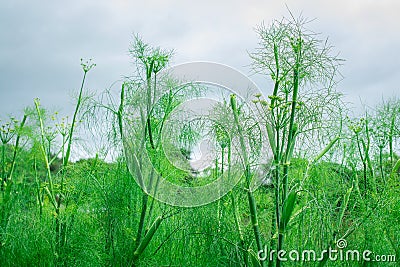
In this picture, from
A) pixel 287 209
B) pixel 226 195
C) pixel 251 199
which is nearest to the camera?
pixel 287 209

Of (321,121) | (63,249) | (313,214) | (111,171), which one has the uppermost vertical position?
(321,121)

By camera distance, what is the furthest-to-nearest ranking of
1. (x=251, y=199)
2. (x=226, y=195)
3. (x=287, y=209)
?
(x=226, y=195) < (x=251, y=199) < (x=287, y=209)

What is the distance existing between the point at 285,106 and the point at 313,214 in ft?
3.74

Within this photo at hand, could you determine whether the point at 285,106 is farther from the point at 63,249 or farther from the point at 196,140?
the point at 63,249

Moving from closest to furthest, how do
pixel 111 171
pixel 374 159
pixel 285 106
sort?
pixel 285 106 < pixel 111 171 < pixel 374 159

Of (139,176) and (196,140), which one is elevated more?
(196,140)

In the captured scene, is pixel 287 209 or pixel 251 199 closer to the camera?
pixel 287 209

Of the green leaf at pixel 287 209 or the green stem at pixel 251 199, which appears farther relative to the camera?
the green stem at pixel 251 199

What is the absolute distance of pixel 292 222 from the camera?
3971mm

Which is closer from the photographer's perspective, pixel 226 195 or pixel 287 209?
pixel 287 209

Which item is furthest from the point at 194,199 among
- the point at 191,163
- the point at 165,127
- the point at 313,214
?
the point at 313,214

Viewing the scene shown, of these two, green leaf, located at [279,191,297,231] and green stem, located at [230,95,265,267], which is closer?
green leaf, located at [279,191,297,231]

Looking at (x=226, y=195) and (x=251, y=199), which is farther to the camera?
(x=226, y=195)

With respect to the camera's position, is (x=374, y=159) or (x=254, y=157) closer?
(x=254, y=157)
